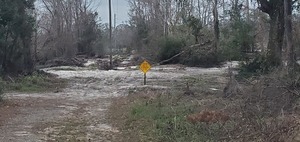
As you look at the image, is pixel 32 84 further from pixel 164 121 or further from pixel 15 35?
pixel 164 121

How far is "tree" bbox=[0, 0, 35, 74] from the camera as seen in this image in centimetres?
2964

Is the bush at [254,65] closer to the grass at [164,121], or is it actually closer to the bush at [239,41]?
the bush at [239,41]

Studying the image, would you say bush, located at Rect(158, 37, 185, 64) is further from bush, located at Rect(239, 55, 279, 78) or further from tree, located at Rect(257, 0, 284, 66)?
tree, located at Rect(257, 0, 284, 66)

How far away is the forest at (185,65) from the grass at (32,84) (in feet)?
0.23

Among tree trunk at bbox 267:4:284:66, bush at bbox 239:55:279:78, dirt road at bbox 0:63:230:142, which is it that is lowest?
dirt road at bbox 0:63:230:142

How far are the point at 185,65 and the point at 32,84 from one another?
2041cm

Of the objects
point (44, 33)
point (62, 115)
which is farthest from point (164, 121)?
point (44, 33)

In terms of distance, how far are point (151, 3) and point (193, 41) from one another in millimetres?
27340

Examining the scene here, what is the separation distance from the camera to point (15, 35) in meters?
31.5

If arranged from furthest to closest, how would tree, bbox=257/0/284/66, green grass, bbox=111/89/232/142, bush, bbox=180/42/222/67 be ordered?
1. bush, bbox=180/42/222/67
2. tree, bbox=257/0/284/66
3. green grass, bbox=111/89/232/142

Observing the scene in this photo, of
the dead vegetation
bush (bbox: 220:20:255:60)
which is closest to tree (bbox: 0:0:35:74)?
the dead vegetation

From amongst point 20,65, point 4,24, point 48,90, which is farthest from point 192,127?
point 20,65

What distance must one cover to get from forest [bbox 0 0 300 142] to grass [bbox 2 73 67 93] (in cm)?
Answer: 7

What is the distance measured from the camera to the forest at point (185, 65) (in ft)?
39.5
